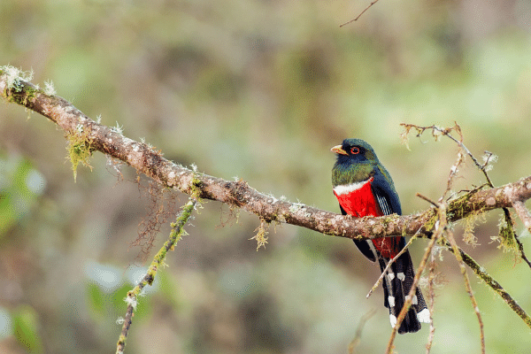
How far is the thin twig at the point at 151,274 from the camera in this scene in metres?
1.40

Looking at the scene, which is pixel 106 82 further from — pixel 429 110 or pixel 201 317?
pixel 429 110

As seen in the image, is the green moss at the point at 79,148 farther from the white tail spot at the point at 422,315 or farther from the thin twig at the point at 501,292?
the white tail spot at the point at 422,315

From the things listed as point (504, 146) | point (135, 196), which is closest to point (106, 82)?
point (135, 196)

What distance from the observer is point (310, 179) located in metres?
7.06

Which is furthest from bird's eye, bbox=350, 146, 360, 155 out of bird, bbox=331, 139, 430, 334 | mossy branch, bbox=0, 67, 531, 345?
mossy branch, bbox=0, 67, 531, 345

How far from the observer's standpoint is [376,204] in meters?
3.11

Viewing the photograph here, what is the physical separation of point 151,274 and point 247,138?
17.6 ft

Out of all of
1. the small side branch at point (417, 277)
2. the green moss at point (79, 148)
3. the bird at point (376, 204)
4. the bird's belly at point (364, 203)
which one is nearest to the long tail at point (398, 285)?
the bird at point (376, 204)

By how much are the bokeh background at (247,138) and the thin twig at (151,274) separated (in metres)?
3.41

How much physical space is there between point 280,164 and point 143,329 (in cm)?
284

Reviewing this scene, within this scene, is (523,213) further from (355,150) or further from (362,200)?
(355,150)

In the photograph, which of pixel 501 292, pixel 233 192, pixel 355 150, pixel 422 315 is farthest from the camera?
pixel 355 150

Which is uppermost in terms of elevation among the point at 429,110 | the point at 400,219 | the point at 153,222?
the point at 429,110

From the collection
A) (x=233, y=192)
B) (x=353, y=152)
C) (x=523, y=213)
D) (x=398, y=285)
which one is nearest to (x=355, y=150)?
(x=353, y=152)
